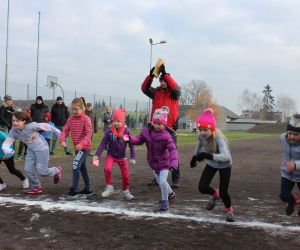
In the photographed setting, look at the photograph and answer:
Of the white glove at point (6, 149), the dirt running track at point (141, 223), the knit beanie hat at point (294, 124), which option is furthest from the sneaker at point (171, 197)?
the white glove at point (6, 149)

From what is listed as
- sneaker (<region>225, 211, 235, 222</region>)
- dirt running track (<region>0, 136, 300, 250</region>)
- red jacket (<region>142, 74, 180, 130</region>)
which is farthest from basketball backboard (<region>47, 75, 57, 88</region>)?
sneaker (<region>225, 211, 235, 222</region>)

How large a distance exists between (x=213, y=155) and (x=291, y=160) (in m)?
1.03

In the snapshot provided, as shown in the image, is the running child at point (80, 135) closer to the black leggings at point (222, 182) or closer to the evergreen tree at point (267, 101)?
the black leggings at point (222, 182)

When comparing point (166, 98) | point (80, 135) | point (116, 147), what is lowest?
point (116, 147)

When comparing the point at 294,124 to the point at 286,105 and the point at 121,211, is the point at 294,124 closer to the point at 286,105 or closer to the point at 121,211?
the point at 121,211

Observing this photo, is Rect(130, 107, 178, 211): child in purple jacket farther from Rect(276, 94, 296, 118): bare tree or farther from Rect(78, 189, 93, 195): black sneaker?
Rect(276, 94, 296, 118): bare tree

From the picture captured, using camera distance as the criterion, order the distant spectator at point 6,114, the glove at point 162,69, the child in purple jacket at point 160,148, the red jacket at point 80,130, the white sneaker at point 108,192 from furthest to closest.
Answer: the distant spectator at point 6,114 < the glove at point 162,69 < the red jacket at point 80,130 < the white sneaker at point 108,192 < the child in purple jacket at point 160,148

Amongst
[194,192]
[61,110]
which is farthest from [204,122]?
[61,110]

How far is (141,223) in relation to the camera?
222 inches

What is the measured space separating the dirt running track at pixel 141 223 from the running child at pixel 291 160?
379 millimetres

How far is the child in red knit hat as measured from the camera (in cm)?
587

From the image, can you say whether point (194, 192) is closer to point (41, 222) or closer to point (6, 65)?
point (41, 222)

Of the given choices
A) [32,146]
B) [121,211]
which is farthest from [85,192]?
[121,211]

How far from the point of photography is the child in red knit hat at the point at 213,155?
5.87m
